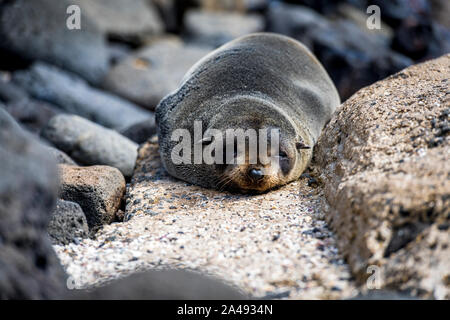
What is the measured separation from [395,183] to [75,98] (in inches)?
301

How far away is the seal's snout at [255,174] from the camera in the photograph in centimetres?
462

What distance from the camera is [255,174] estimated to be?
4.62 meters

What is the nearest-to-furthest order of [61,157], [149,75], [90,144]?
[61,157], [90,144], [149,75]

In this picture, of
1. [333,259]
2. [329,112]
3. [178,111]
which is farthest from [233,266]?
[329,112]

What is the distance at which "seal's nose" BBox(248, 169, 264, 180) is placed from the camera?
4617mm

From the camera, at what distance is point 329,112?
20.3ft

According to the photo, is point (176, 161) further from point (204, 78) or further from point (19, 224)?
point (19, 224)

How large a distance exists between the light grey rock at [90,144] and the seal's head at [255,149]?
4.66 feet

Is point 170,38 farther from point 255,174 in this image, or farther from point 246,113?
point 255,174

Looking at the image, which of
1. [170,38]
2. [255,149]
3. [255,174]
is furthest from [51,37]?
[255,174]

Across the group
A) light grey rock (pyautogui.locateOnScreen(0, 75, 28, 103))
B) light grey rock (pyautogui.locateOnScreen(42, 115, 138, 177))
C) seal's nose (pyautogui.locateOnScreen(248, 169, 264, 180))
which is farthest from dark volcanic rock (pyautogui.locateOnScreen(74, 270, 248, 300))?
light grey rock (pyautogui.locateOnScreen(0, 75, 28, 103))

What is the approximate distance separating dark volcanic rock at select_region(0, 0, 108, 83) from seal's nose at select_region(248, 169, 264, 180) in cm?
732
